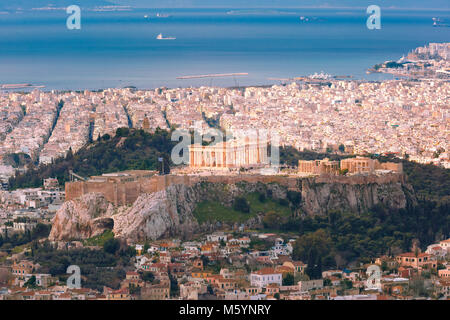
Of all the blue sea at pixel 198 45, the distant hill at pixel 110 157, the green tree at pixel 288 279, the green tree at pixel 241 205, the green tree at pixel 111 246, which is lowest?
the green tree at pixel 288 279

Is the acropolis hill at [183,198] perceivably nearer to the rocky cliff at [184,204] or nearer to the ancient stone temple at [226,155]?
the rocky cliff at [184,204]

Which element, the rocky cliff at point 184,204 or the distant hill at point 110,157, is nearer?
the rocky cliff at point 184,204

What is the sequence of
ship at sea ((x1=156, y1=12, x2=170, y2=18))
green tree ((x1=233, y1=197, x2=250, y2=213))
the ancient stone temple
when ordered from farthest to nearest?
ship at sea ((x1=156, y1=12, x2=170, y2=18))
the ancient stone temple
green tree ((x1=233, y1=197, x2=250, y2=213))

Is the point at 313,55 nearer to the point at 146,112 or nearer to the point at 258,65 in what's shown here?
the point at 258,65

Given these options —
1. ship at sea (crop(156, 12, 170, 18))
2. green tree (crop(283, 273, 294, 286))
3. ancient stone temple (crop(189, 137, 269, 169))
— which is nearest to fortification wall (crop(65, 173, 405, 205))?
ancient stone temple (crop(189, 137, 269, 169))

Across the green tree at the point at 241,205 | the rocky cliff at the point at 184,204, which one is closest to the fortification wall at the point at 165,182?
the rocky cliff at the point at 184,204

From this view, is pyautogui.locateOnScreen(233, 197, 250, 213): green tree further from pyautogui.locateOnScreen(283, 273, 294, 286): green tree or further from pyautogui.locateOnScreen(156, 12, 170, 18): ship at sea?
pyautogui.locateOnScreen(156, 12, 170, 18): ship at sea

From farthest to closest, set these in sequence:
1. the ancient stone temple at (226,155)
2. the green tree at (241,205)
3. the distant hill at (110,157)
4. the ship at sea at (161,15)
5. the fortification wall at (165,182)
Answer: the ship at sea at (161,15)
the distant hill at (110,157)
the ancient stone temple at (226,155)
the green tree at (241,205)
the fortification wall at (165,182)
